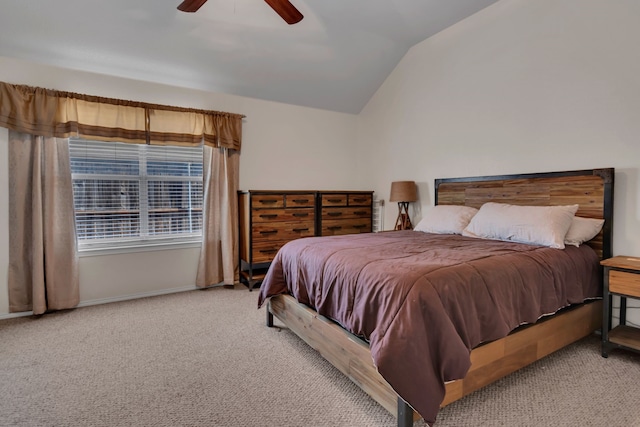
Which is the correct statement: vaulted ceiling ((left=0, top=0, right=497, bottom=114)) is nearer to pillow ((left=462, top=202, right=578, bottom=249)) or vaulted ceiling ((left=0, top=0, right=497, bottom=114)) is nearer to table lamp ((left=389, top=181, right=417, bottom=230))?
table lamp ((left=389, top=181, right=417, bottom=230))

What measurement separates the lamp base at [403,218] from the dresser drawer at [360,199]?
1.68ft

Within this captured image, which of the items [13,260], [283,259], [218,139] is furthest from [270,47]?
[13,260]

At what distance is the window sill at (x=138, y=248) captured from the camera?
132 inches

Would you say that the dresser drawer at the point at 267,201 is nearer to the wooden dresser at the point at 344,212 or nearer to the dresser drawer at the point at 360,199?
the wooden dresser at the point at 344,212

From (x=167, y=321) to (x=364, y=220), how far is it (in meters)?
2.71

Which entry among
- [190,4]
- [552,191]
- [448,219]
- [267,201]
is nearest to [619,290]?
[552,191]

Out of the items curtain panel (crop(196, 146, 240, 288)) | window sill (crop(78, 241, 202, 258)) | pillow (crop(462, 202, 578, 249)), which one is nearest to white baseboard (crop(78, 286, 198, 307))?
curtain panel (crop(196, 146, 240, 288))

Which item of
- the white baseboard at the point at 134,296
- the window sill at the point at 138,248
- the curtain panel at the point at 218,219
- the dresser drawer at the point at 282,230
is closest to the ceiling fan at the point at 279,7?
the curtain panel at the point at 218,219

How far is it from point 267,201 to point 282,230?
0.40 metres

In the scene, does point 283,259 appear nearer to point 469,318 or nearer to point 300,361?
point 300,361

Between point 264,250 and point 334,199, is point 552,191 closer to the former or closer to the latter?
point 334,199

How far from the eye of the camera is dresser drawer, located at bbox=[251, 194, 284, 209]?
3.78m

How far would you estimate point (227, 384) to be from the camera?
1951mm

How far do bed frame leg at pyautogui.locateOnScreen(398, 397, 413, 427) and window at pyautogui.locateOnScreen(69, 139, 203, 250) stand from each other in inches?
124
